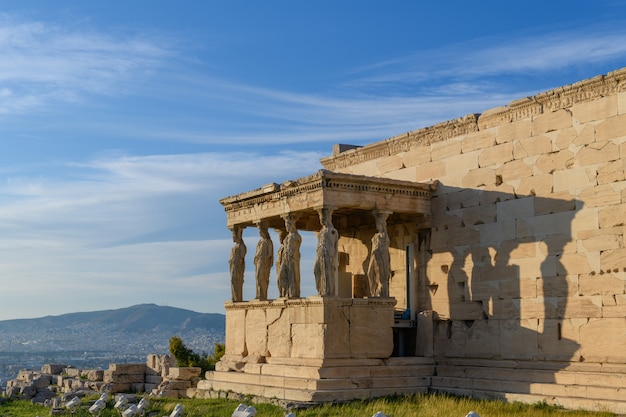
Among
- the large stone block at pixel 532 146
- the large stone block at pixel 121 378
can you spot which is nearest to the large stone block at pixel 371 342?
the large stone block at pixel 532 146

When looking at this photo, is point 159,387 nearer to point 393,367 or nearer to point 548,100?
point 393,367

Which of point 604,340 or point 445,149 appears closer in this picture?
point 604,340

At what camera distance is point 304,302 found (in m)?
18.8

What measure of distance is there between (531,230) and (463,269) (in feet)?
6.23

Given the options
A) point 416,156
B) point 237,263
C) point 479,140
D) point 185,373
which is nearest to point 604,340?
point 479,140

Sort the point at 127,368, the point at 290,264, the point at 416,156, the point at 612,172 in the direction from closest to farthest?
the point at 612,172 → the point at 290,264 → the point at 416,156 → the point at 127,368

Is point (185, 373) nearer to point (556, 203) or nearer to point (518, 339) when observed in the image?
point (518, 339)

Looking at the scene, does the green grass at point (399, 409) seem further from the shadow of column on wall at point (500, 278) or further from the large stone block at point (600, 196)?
the large stone block at point (600, 196)

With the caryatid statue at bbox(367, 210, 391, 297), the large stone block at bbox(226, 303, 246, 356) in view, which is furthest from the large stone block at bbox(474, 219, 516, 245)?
the large stone block at bbox(226, 303, 246, 356)

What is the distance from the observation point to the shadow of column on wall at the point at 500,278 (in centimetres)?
1702

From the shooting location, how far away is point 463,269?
62.4ft

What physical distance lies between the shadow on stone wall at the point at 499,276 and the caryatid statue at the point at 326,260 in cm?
236

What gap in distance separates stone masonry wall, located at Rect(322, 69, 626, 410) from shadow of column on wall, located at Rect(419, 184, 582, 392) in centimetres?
2

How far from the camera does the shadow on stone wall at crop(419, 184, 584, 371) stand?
17.1 meters
